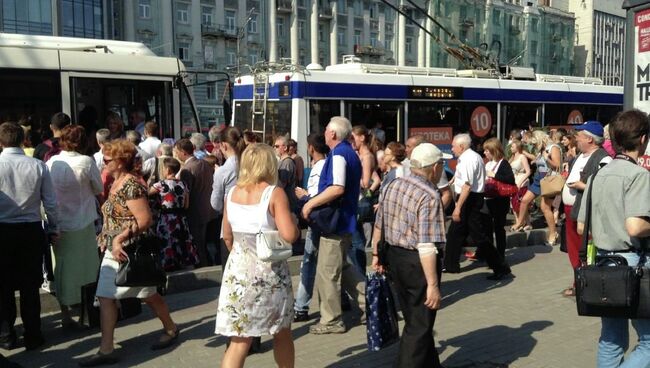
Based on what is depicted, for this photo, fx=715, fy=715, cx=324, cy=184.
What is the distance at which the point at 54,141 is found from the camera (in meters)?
7.61

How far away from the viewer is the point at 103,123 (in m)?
11.5

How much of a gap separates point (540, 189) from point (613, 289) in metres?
7.61

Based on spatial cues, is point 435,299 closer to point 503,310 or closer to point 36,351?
point 503,310

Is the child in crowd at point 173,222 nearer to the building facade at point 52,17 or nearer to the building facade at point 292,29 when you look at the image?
the building facade at point 292,29

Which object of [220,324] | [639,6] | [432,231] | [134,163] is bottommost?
[220,324]

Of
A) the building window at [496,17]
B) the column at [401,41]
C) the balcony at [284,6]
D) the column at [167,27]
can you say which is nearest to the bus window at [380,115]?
the column at [167,27]

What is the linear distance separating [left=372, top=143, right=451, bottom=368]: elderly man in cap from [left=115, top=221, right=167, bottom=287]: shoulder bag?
1808 mm

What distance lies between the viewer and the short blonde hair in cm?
441

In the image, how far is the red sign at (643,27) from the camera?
5.93m

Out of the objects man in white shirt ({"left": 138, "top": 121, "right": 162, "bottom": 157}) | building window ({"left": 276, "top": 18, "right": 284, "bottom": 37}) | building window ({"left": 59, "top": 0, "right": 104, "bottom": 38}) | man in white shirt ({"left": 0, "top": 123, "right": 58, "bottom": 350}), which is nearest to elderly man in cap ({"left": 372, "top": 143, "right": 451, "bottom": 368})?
man in white shirt ({"left": 0, "top": 123, "right": 58, "bottom": 350})

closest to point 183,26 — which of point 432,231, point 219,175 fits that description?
point 219,175

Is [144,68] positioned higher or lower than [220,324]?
higher

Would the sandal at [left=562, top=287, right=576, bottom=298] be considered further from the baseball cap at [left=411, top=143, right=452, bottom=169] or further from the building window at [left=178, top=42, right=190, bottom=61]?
the building window at [left=178, top=42, right=190, bottom=61]

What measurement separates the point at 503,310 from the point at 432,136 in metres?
8.47
